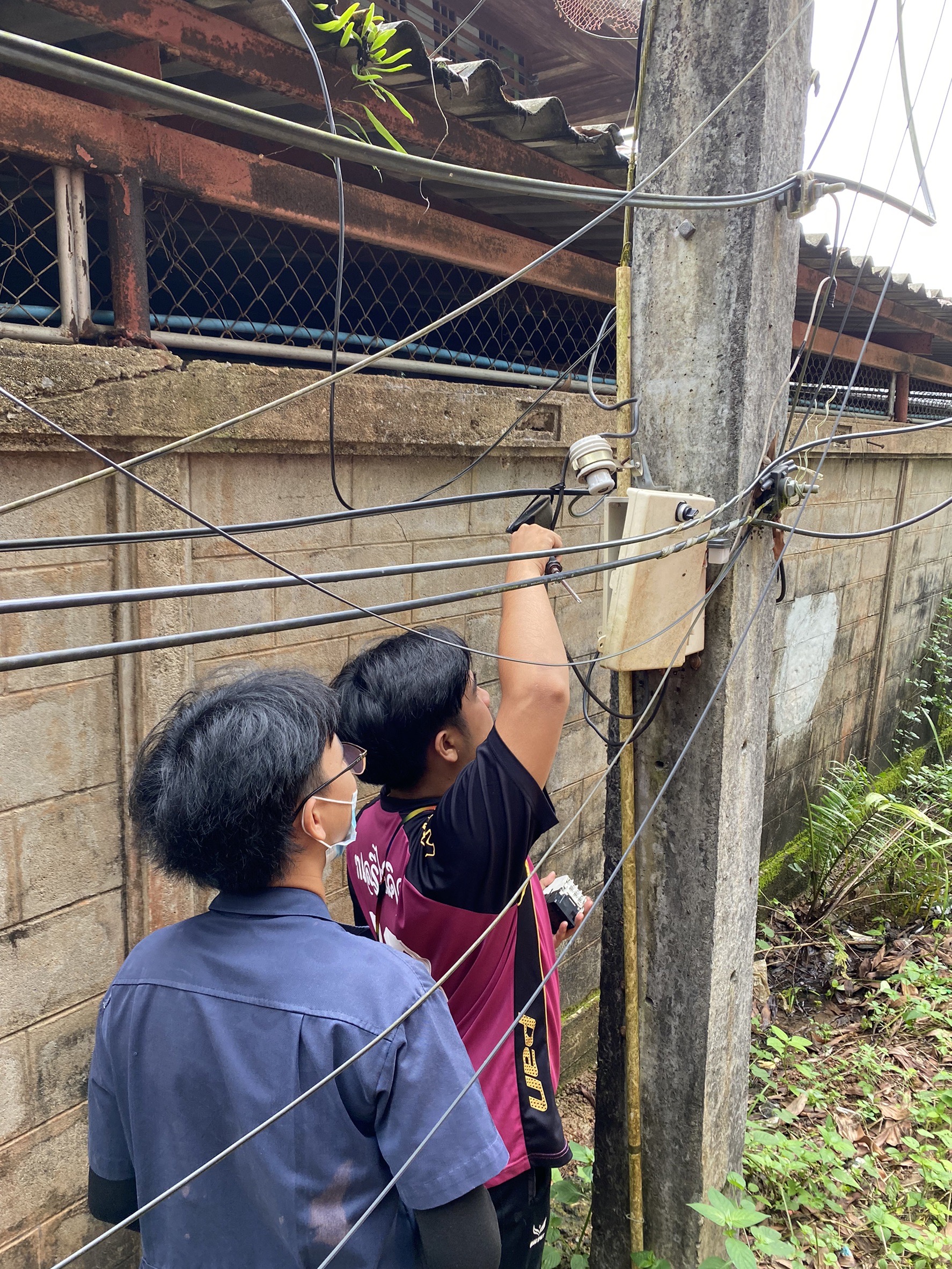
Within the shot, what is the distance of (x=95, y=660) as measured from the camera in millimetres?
2328

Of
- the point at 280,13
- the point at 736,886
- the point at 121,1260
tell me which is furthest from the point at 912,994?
the point at 280,13

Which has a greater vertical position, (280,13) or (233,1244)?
(280,13)

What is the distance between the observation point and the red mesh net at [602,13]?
199 inches

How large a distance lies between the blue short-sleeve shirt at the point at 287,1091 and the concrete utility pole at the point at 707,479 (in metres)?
1.02

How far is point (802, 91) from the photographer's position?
2.04 metres

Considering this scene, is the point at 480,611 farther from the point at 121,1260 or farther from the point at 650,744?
the point at 121,1260

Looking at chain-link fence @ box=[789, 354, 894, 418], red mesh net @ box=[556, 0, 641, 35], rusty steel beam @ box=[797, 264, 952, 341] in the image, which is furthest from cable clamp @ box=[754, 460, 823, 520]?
red mesh net @ box=[556, 0, 641, 35]

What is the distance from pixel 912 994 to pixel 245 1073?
14.1ft

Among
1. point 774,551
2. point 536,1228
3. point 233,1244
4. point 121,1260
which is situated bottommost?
point 121,1260

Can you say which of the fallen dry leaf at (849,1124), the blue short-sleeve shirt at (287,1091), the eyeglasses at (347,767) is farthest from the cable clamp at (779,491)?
the fallen dry leaf at (849,1124)

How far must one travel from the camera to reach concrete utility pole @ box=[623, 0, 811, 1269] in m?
1.95

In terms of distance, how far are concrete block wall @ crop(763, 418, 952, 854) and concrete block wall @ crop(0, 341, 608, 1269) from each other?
347 centimetres

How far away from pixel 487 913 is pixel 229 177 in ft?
6.84

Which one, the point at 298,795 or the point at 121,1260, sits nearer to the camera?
the point at 298,795
